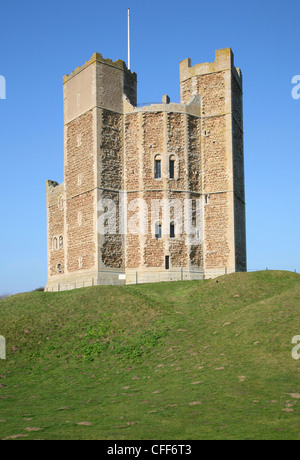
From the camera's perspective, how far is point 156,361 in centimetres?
2577

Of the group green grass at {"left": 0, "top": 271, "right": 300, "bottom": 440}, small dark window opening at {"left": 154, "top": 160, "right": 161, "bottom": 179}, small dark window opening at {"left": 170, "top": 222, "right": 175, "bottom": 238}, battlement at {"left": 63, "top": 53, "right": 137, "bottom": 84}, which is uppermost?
battlement at {"left": 63, "top": 53, "right": 137, "bottom": 84}

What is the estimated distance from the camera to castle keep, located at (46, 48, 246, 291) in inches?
1855

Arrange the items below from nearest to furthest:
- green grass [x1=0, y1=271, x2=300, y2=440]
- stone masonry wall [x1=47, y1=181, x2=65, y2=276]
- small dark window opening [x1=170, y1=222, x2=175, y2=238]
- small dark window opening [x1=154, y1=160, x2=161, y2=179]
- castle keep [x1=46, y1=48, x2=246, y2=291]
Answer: green grass [x1=0, y1=271, x2=300, y2=440]
castle keep [x1=46, y1=48, x2=246, y2=291]
small dark window opening [x1=170, y1=222, x2=175, y2=238]
small dark window opening [x1=154, y1=160, x2=161, y2=179]
stone masonry wall [x1=47, y1=181, x2=65, y2=276]

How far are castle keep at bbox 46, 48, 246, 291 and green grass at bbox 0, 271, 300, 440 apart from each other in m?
6.51

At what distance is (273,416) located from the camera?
16.2m

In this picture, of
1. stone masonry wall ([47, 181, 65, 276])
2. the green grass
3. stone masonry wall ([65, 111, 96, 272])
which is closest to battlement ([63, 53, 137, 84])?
stone masonry wall ([65, 111, 96, 272])

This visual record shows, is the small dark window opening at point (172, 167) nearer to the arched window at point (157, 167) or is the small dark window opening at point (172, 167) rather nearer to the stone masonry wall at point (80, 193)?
the arched window at point (157, 167)

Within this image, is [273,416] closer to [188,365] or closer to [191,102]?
[188,365]

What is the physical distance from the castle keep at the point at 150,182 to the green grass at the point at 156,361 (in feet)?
21.4

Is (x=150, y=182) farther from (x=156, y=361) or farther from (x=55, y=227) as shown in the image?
A: (x=156, y=361)

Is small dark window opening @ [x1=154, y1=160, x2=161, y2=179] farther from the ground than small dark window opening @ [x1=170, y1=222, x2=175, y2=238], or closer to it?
farther from the ground

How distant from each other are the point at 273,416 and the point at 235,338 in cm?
973

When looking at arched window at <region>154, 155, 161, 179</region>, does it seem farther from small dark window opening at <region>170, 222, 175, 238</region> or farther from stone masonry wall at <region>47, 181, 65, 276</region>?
stone masonry wall at <region>47, 181, 65, 276</region>
